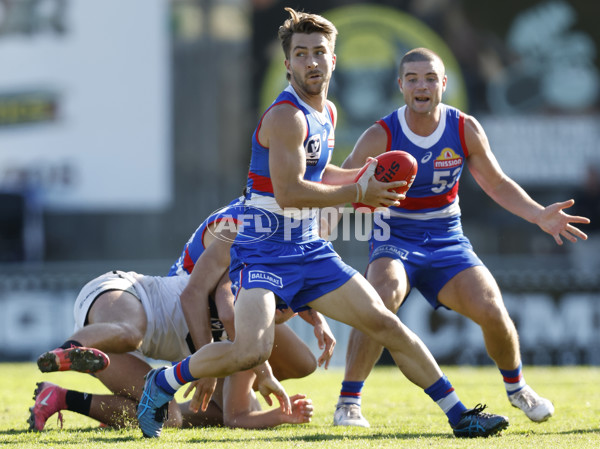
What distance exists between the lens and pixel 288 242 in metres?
5.36

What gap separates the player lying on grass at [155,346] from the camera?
5.72 meters

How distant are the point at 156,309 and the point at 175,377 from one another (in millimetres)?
858

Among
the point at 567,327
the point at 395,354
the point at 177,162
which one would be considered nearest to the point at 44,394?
the point at 395,354

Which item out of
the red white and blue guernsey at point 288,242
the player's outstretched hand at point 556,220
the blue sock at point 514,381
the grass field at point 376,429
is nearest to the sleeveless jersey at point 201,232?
the red white and blue guernsey at point 288,242

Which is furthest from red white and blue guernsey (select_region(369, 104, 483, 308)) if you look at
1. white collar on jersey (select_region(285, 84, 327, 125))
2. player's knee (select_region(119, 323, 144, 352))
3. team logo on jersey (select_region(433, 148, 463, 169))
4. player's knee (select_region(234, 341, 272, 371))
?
player's knee (select_region(119, 323, 144, 352))

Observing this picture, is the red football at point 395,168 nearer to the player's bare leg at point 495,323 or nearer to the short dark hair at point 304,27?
the short dark hair at point 304,27

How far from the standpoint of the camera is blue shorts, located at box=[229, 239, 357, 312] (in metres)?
5.27

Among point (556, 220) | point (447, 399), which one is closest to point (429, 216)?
point (556, 220)

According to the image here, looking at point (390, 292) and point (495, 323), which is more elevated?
point (390, 292)

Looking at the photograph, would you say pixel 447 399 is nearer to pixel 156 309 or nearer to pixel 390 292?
pixel 390 292

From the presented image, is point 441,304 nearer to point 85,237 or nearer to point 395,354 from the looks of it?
point 395,354

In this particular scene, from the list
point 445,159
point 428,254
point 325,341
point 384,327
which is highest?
point 445,159

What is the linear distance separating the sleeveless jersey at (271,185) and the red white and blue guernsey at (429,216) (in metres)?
1.01

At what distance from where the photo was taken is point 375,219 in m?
6.53
